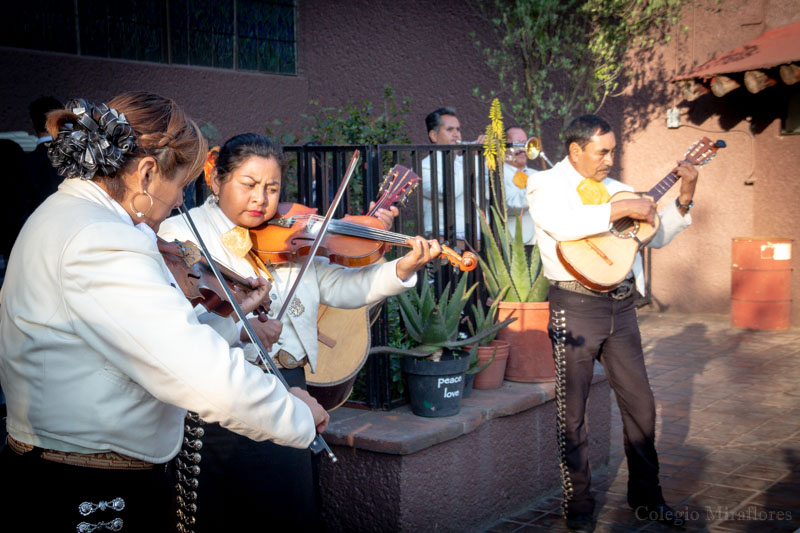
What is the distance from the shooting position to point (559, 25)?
29.6ft

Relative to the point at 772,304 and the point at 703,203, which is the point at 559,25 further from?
the point at 772,304

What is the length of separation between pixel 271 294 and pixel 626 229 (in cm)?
207

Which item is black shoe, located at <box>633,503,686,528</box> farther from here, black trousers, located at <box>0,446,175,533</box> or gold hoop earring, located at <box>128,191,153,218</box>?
gold hoop earring, located at <box>128,191,153,218</box>

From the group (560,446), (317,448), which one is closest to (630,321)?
(560,446)

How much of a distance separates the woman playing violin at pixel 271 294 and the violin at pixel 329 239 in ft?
0.15

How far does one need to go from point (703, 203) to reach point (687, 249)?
580 mm

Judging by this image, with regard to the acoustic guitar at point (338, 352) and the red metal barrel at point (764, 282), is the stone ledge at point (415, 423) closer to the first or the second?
the acoustic guitar at point (338, 352)

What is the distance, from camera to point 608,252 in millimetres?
4070

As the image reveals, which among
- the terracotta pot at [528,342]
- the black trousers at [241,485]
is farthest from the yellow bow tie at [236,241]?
the terracotta pot at [528,342]

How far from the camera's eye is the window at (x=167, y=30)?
7.11 metres

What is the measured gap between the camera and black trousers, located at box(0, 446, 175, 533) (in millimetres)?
1805

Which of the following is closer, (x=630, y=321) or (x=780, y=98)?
(x=630, y=321)

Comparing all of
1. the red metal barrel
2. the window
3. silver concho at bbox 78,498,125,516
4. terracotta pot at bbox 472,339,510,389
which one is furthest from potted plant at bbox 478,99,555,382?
the red metal barrel

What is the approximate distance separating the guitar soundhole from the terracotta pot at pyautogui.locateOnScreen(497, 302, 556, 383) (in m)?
0.70
